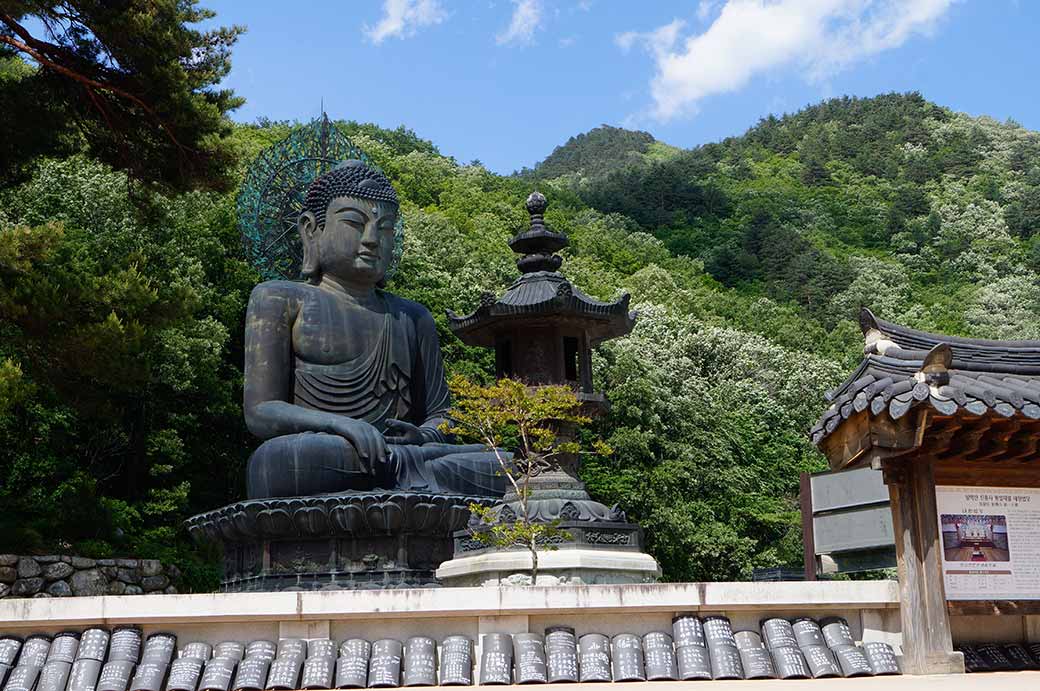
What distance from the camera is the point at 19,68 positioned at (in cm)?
2144

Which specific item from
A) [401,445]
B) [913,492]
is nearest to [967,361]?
[913,492]

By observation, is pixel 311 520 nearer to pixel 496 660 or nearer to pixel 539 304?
pixel 539 304

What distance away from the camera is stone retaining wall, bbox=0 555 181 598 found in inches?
624

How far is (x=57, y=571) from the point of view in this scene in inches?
642

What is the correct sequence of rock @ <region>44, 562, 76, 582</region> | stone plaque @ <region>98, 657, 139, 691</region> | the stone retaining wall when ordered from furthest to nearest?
rock @ <region>44, 562, 76, 582</region>, the stone retaining wall, stone plaque @ <region>98, 657, 139, 691</region>

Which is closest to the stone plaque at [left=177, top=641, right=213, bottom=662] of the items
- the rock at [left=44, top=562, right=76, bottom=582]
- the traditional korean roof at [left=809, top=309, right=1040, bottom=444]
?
the traditional korean roof at [left=809, top=309, right=1040, bottom=444]

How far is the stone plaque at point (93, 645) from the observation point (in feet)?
19.6

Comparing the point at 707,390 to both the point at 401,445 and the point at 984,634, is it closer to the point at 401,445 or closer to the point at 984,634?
the point at 401,445

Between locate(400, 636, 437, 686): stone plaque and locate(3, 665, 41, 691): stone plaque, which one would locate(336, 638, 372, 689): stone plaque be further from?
locate(3, 665, 41, 691): stone plaque

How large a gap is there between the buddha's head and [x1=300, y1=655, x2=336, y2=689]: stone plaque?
5.77 meters

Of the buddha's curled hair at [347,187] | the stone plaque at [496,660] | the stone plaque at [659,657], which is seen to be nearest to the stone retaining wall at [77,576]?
the buddha's curled hair at [347,187]

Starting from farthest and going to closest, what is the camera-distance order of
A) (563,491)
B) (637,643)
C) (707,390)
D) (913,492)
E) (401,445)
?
(707,390), (401,445), (563,491), (913,492), (637,643)

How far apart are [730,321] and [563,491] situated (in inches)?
1019

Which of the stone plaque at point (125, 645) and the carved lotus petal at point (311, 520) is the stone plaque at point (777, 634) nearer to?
the stone plaque at point (125, 645)
